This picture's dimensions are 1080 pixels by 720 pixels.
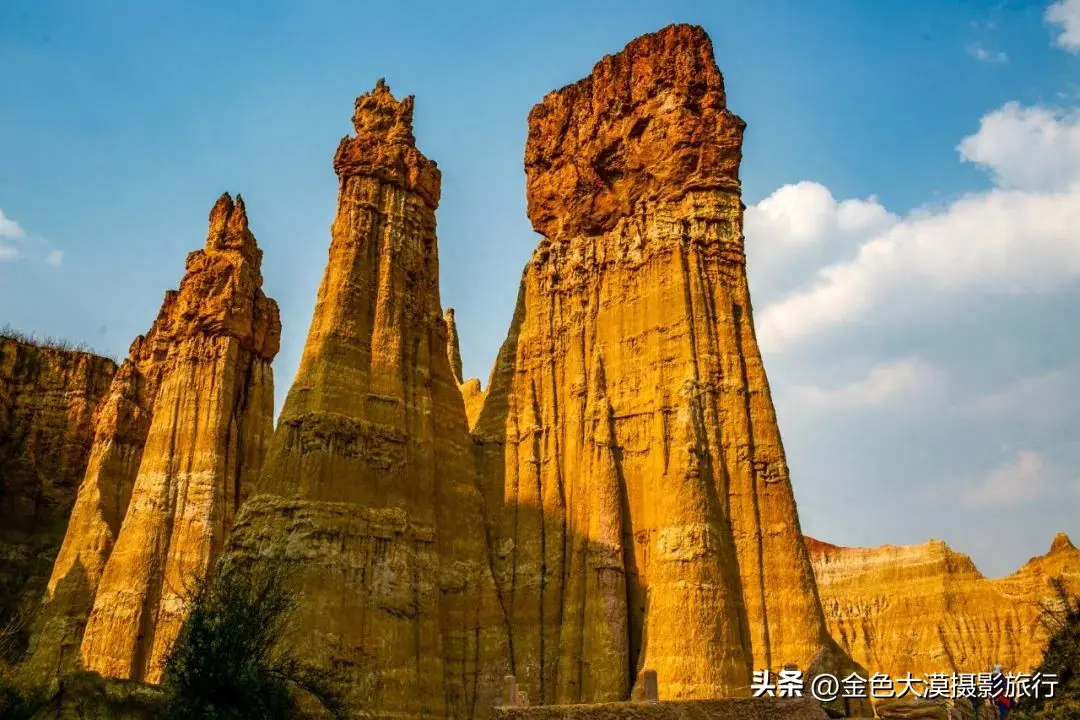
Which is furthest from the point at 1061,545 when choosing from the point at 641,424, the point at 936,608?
the point at 641,424

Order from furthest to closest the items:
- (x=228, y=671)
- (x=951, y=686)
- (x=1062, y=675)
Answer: (x=951, y=686)
(x=228, y=671)
(x=1062, y=675)

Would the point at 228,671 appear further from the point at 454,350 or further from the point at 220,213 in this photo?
the point at 454,350

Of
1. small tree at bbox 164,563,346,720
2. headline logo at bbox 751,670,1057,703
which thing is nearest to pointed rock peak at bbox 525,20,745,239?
headline logo at bbox 751,670,1057,703

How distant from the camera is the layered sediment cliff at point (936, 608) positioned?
200 ft

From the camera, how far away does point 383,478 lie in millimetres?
34594

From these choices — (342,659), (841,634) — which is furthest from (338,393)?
(841,634)

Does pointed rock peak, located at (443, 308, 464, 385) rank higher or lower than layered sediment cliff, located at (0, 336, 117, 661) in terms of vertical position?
higher

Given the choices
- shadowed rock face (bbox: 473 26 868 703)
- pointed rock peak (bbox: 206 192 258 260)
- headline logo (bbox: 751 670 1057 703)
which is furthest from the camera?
pointed rock peak (bbox: 206 192 258 260)

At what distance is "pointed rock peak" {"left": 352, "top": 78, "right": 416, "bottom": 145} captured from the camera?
41.0 m

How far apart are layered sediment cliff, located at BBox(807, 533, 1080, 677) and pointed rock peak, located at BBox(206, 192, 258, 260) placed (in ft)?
141

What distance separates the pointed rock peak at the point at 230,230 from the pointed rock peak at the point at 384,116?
11.5m

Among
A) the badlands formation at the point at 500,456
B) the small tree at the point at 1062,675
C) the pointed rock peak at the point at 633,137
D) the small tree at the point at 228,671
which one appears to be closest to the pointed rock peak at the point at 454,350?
the badlands formation at the point at 500,456

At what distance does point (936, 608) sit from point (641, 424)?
3566 cm

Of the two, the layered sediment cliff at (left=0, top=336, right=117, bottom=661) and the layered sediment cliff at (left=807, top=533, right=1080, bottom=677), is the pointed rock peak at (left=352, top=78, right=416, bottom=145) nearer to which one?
the layered sediment cliff at (left=0, top=336, right=117, bottom=661)
